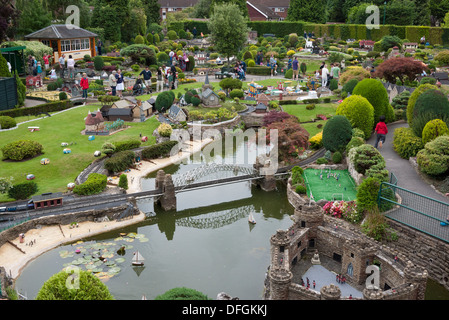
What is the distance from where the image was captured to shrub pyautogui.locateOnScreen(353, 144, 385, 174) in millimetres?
26953

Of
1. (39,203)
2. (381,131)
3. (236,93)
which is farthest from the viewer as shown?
(236,93)

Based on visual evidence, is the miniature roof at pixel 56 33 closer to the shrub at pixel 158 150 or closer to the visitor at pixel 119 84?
the visitor at pixel 119 84

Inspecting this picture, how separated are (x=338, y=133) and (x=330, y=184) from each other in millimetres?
4482

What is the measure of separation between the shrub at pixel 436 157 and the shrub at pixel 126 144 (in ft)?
61.3

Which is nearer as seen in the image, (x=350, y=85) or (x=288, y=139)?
(x=288, y=139)

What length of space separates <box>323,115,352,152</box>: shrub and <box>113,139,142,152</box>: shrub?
44.0 ft

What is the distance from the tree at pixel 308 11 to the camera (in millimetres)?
92375

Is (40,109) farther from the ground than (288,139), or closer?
farther from the ground

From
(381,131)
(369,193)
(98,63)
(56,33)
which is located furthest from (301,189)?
(56,33)

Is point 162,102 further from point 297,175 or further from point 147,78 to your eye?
point 297,175

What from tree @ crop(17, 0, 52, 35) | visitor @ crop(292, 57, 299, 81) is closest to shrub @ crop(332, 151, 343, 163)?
visitor @ crop(292, 57, 299, 81)

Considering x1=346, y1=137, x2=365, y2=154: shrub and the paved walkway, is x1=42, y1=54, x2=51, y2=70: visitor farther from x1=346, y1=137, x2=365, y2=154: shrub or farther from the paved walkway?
the paved walkway

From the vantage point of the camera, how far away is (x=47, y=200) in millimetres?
24859

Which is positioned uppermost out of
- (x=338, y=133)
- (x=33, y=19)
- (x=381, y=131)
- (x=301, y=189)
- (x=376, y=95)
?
(x=33, y=19)
